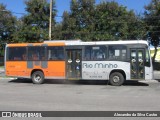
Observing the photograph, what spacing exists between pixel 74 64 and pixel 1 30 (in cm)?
3165

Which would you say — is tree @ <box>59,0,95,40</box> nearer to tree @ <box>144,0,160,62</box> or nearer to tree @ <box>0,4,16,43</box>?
tree @ <box>144,0,160,62</box>

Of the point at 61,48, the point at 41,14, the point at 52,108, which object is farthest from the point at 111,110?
the point at 41,14

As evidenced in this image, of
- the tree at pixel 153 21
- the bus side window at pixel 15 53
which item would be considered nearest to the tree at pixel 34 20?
the tree at pixel 153 21

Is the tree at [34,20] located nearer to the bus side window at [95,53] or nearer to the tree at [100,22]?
the tree at [100,22]

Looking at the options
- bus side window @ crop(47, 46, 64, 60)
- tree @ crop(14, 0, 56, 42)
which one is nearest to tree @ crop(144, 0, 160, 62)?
tree @ crop(14, 0, 56, 42)

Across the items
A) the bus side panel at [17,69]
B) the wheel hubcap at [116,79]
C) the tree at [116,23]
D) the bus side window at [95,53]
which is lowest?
the wheel hubcap at [116,79]

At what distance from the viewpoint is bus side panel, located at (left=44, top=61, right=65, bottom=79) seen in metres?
22.2

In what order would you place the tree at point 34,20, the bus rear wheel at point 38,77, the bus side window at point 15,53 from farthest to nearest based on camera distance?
the tree at point 34,20 < the bus side window at point 15,53 < the bus rear wheel at point 38,77

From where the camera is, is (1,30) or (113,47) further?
(1,30)

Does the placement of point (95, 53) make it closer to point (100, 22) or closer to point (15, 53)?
point (15, 53)

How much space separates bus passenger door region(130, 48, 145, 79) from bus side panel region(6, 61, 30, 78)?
6665 mm

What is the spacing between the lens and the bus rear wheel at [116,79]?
2088 cm

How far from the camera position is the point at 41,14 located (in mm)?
47500

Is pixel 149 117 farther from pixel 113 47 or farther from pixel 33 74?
pixel 33 74
